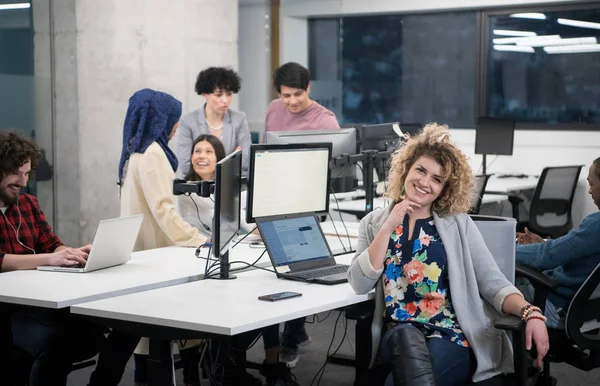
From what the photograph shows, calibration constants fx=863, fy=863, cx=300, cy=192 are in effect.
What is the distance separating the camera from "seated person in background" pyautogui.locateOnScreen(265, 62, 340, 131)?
545cm

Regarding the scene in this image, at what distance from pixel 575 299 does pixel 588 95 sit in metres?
5.43

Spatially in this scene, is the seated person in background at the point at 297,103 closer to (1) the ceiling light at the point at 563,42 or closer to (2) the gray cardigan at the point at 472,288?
(2) the gray cardigan at the point at 472,288

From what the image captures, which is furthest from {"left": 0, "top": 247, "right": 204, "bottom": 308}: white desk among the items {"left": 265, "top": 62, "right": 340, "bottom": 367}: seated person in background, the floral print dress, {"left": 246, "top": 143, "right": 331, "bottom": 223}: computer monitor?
{"left": 265, "top": 62, "right": 340, "bottom": 367}: seated person in background

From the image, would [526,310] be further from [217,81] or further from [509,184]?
[509,184]

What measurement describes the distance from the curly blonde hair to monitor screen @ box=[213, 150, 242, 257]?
60cm

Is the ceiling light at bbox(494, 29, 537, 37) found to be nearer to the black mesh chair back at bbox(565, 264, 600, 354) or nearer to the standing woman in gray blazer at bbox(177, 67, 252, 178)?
the standing woman in gray blazer at bbox(177, 67, 252, 178)

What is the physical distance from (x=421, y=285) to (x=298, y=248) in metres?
0.71

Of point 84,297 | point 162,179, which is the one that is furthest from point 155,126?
A: point 84,297

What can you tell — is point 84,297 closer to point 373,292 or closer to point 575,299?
point 373,292

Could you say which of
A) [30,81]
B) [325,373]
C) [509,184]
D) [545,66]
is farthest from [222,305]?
[545,66]

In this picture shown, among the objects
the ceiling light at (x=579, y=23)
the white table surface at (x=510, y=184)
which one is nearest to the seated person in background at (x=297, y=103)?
the white table surface at (x=510, y=184)

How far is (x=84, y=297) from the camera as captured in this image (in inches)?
111

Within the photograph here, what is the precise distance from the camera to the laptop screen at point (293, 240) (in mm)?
3328

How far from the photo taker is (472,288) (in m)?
2.80
